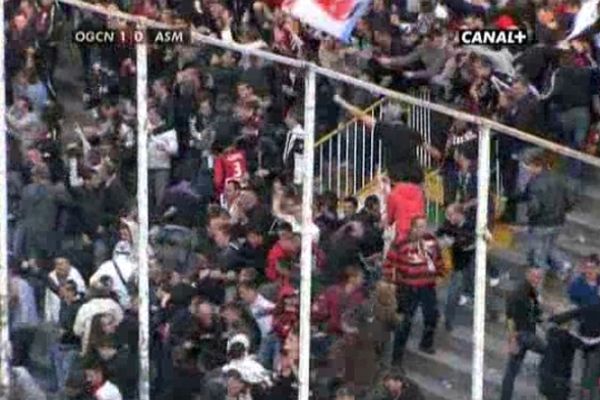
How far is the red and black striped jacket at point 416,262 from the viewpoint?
19.8 m

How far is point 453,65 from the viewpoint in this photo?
23109 millimetres

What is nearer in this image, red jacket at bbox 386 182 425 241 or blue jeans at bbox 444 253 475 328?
blue jeans at bbox 444 253 475 328

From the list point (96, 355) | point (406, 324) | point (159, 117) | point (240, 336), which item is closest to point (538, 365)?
point (406, 324)

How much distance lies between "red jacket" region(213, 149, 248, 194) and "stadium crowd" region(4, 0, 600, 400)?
0.02 meters

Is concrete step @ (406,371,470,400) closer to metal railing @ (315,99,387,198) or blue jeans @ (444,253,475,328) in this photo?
blue jeans @ (444,253,475,328)

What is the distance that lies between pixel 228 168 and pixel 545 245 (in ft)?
11.7

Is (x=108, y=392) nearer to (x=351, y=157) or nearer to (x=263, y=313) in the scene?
(x=263, y=313)

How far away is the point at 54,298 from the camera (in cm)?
2144

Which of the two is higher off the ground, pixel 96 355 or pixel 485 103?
pixel 485 103

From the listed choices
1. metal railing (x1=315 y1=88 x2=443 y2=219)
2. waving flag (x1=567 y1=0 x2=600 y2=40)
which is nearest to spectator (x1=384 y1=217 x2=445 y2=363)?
metal railing (x1=315 y1=88 x2=443 y2=219)

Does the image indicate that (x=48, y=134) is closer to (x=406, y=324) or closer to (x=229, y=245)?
(x=229, y=245)

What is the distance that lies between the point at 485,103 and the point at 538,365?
3.98 m

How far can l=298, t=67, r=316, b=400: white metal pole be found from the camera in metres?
18.8

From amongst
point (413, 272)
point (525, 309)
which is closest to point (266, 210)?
point (413, 272)
